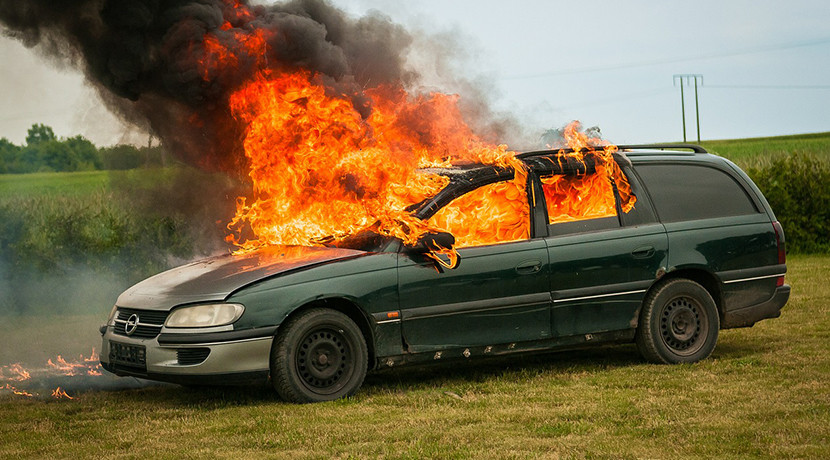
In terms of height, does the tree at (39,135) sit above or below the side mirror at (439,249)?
above

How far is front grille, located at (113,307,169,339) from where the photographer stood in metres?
7.52

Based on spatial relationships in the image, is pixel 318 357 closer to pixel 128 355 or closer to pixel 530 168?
pixel 128 355

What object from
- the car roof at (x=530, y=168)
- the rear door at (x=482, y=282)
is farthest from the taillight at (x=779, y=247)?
the rear door at (x=482, y=282)

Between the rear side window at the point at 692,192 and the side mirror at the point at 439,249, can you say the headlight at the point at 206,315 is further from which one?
the rear side window at the point at 692,192

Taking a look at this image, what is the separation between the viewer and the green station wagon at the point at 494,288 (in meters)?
7.43

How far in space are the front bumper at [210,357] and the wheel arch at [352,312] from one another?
369 millimetres

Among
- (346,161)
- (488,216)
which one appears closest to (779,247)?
(488,216)

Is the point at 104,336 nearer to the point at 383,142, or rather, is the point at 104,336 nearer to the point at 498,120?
the point at 383,142

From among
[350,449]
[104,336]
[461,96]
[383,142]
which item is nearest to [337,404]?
[350,449]

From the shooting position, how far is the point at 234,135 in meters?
9.91

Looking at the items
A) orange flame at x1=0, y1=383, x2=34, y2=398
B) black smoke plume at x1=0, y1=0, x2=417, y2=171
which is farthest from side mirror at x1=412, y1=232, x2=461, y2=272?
orange flame at x1=0, y1=383, x2=34, y2=398

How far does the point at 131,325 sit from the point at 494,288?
2712 millimetres

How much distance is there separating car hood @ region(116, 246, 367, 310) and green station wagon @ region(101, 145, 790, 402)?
2 cm

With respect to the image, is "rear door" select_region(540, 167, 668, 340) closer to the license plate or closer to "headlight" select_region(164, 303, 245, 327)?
"headlight" select_region(164, 303, 245, 327)
